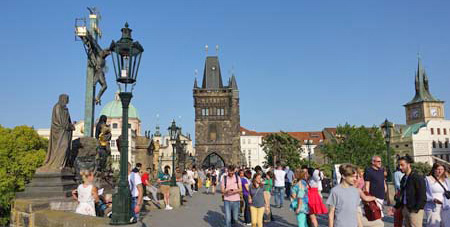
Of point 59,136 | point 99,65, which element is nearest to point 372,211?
point 59,136

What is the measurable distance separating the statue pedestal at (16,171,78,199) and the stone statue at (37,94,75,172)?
332mm

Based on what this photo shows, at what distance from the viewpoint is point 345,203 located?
4777 millimetres

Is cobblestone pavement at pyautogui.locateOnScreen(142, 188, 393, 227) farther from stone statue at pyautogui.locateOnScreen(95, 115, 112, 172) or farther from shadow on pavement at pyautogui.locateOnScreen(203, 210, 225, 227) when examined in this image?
stone statue at pyautogui.locateOnScreen(95, 115, 112, 172)

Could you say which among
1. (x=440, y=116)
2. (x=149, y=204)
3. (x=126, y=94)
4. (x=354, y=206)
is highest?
(x=440, y=116)

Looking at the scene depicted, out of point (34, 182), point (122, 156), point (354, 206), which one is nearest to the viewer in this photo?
point (354, 206)

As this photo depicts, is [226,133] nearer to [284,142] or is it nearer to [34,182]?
[284,142]

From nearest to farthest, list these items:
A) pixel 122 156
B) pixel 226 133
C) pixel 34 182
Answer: pixel 122 156
pixel 34 182
pixel 226 133

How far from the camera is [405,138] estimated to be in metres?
81.1

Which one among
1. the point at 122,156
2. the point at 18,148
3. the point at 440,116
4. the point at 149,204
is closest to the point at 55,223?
the point at 122,156

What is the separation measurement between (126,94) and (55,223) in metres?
2.63

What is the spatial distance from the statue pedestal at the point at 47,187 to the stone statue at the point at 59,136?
1.09ft

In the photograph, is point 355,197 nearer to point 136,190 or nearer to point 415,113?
point 136,190

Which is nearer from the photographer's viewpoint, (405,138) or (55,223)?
(55,223)

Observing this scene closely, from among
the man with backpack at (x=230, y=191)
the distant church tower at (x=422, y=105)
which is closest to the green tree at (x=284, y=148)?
the man with backpack at (x=230, y=191)
